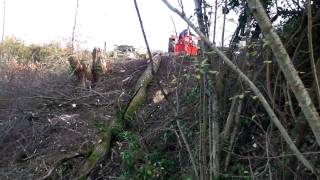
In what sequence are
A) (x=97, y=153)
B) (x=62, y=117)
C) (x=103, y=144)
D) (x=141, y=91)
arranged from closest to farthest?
(x=97, y=153) → (x=103, y=144) → (x=141, y=91) → (x=62, y=117)

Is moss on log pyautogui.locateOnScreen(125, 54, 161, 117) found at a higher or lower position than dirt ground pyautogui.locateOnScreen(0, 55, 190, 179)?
higher

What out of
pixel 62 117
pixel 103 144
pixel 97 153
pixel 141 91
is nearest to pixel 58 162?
pixel 97 153

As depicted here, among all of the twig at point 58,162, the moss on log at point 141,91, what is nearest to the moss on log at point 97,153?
the twig at point 58,162

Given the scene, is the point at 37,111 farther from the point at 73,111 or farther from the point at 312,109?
the point at 312,109

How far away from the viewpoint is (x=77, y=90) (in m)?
11.9

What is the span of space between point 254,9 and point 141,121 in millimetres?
5845

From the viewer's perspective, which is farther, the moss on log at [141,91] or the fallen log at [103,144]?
the moss on log at [141,91]

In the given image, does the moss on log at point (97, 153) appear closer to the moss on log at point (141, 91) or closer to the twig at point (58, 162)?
the twig at point (58, 162)

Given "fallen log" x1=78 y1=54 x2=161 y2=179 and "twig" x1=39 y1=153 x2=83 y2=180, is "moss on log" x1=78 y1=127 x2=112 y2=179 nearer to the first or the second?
"fallen log" x1=78 y1=54 x2=161 y2=179

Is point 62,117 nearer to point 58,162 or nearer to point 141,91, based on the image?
point 141,91

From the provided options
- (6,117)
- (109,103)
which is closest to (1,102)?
(6,117)

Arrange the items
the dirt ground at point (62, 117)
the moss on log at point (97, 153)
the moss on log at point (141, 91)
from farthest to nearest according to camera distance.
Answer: the moss on log at point (141, 91) < the dirt ground at point (62, 117) < the moss on log at point (97, 153)

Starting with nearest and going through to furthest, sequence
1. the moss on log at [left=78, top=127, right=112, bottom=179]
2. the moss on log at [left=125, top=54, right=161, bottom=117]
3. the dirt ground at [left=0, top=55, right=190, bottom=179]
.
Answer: the moss on log at [left=78, top=127, right=112, bottom=179], the dirt ground at [left=0, top=55, right=190, bottom=179], the moss on log at [left=125, top=54, right=161, bottom=117]

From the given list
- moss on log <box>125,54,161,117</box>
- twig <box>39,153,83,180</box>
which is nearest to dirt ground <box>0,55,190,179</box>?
twig <box>39,153,83,180</box>
